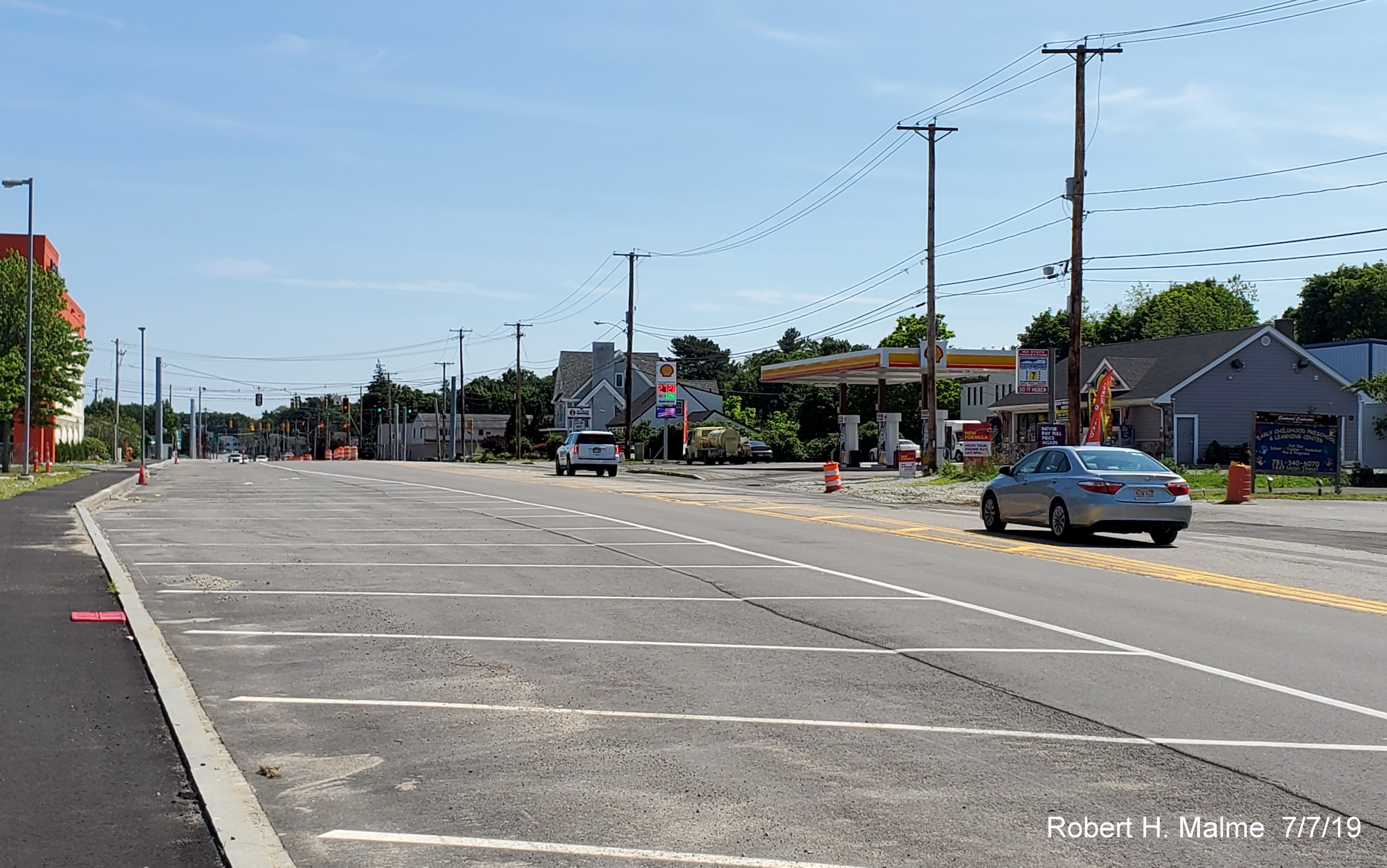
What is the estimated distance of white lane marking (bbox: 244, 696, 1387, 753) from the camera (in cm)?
687

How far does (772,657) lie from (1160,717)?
2922mm

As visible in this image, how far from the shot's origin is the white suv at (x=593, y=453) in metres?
49.7

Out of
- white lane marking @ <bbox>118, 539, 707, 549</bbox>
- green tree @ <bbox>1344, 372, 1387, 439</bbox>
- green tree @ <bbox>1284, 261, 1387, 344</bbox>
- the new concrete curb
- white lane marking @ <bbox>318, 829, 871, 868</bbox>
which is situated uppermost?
green tree @ <bbox>1284, 261, 1387, 344</bbox>

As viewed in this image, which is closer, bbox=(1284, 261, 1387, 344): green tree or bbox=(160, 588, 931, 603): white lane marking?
bbox=(160, 588, 931, 603): white lane marking

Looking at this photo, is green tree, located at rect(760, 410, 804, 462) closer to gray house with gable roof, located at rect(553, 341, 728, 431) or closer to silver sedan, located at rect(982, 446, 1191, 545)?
gray house with gable roof, located at rect(553, 341, 728, 431)

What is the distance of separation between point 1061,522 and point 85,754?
16.0 m

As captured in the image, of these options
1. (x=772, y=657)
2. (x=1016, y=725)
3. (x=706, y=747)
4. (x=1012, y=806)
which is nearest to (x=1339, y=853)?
(x=1012, y=806)

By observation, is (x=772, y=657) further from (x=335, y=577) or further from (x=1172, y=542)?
(x=1172, y=542)

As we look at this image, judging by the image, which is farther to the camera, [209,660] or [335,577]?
[335,577]

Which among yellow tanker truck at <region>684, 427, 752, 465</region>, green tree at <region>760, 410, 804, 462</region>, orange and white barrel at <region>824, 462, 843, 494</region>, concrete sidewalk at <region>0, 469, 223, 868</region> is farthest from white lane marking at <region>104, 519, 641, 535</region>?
green tree at <region>760, 410, 804, 462</region>

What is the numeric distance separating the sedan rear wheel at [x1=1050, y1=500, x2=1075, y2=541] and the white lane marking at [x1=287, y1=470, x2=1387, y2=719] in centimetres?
522

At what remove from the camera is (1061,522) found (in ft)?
65.2

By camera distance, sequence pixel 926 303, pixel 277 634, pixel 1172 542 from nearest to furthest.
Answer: pixel 277 634 → pixel 1172 542 → pixel 926 303

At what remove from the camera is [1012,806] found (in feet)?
18.8
